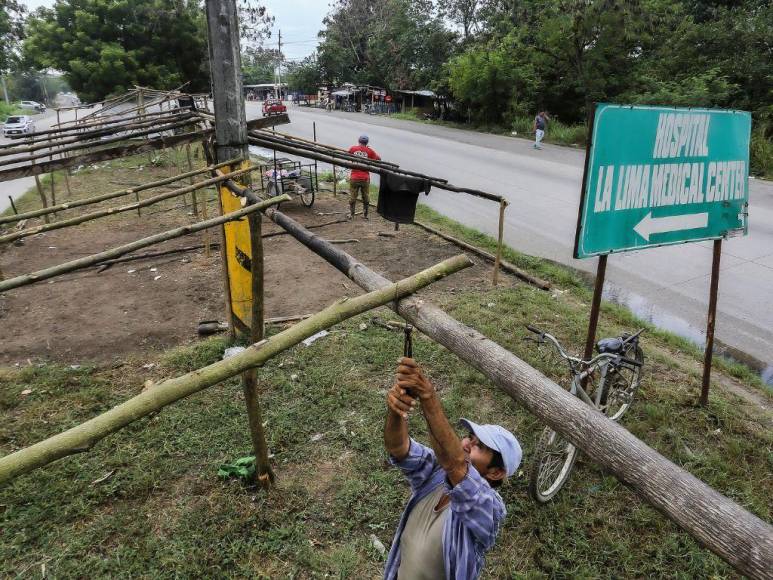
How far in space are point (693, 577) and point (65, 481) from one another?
4.07m

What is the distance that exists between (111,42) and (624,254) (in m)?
22.5

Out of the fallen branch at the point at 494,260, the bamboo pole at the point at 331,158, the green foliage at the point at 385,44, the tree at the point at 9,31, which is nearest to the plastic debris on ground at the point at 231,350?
the bamboo pole at the point at 331,158

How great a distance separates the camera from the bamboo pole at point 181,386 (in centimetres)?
150

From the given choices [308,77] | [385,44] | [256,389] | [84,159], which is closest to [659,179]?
[256,389]

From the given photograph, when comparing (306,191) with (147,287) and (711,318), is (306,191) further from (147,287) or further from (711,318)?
(711,318)

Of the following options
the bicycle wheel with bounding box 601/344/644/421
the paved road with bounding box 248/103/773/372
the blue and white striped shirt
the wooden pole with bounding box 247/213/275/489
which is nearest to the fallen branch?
the paved road with bounding box 248/103/773/372

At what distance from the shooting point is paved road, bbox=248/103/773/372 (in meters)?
6.17

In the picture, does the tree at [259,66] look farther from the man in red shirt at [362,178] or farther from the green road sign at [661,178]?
the green road sign at [661,178]

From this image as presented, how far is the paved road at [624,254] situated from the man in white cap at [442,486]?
4.88m

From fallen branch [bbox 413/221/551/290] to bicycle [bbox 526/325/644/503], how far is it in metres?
2.63

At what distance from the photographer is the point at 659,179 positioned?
3.37 metres

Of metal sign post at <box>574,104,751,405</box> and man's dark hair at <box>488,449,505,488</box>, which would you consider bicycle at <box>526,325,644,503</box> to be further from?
man's dark hair at <box>488,449,505,488</box>

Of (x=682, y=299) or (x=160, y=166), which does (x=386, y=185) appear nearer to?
(x=682, y=299)

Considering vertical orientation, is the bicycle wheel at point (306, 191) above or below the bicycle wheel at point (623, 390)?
above
